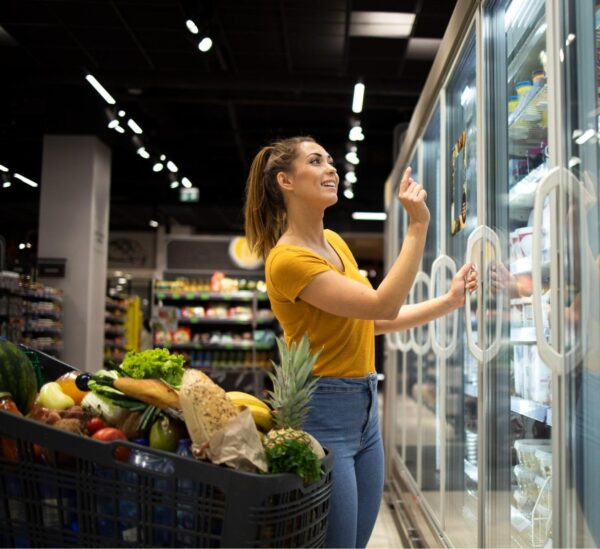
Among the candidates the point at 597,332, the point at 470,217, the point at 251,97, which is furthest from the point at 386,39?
the point at 597,332

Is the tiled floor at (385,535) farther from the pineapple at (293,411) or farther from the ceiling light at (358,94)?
the ceiling light at (358,94)

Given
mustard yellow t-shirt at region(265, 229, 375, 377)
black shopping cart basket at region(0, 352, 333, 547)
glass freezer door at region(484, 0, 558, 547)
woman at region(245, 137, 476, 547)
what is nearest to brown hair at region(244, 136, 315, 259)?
woman at region(245, 137, 476, 547)

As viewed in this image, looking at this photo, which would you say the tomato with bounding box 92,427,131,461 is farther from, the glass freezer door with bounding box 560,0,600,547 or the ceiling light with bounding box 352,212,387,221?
the ceiling light with bounding box 352,212,387,221

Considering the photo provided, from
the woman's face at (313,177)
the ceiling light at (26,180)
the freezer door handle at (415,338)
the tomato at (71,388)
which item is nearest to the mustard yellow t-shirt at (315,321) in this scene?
the woman's face at (313,177)

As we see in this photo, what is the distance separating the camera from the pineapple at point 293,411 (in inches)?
46.6

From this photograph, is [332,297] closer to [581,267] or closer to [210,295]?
[581,267]

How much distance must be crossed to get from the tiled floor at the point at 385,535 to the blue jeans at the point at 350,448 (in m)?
2.51

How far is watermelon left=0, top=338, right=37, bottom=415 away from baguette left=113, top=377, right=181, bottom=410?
0.69ft

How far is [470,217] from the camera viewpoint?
9.77 ft

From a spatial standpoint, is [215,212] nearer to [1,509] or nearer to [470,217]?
[470,217]

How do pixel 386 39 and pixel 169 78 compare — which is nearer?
pixel 386 39

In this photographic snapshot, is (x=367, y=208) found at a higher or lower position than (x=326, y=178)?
higher

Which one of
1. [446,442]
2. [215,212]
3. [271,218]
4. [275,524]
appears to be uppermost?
[215,212]

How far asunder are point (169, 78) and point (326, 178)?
7.59m
